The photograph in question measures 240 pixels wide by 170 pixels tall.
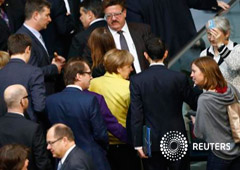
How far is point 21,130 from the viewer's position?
7.39 meters

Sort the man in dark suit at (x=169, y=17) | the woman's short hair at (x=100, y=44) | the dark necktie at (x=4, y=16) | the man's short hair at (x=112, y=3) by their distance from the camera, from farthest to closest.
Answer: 1. the man in dark suit at (x=169, y=17)
2. the dark necktie at (x=4, y=16)
3. the man's short hair at (x=112, y=3)
4. the woman's short hair at (x=100, y=44)

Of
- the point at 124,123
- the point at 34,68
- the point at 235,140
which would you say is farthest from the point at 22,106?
the point at 235,140

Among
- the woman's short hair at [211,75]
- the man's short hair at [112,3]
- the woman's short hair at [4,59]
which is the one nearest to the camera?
the woman's short hair at [211,75]

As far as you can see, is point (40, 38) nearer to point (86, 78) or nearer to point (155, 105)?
point (86, 78)

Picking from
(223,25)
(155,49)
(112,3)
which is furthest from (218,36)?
(112,3)

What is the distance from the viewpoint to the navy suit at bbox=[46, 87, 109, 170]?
7805 millimetres

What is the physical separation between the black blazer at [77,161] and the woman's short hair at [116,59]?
57.6 inches

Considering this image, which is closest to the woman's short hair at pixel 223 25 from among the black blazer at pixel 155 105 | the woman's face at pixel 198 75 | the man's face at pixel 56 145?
the black blazer at pixel 155 105

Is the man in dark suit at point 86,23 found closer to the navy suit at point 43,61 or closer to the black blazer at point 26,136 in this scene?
the navy suit at point 43,61

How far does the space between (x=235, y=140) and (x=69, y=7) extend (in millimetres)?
3860

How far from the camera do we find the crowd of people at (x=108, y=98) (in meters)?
7.42

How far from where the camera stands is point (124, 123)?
843 centimetres

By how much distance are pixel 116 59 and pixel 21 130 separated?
1.47m

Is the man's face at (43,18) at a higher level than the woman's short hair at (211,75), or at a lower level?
higher
